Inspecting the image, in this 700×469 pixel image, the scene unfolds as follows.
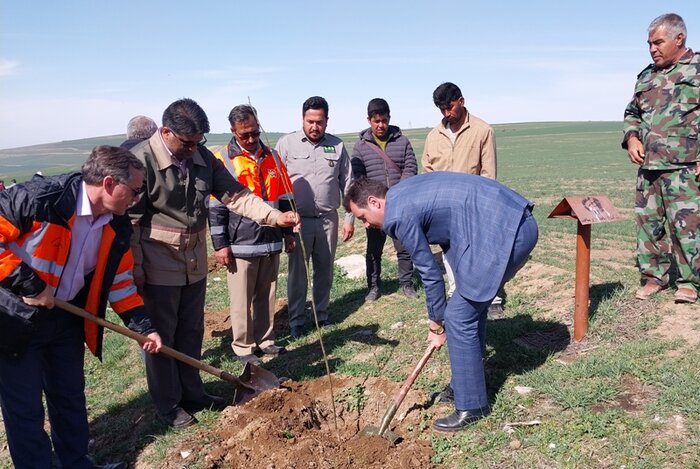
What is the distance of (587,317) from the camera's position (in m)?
4.63

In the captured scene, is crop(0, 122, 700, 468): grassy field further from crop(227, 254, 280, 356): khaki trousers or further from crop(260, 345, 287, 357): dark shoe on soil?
crop(227, 254, 280, 356): khaki trousers

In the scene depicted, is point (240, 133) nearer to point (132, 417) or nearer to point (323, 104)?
point (323, 104)

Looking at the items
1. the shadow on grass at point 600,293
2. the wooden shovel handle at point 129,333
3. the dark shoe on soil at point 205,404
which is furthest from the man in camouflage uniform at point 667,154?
the dark shoe on soil at point 205,404

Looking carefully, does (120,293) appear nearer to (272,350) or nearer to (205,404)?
(205,404)

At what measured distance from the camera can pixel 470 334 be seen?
363 centimetres

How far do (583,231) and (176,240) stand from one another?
3208mm

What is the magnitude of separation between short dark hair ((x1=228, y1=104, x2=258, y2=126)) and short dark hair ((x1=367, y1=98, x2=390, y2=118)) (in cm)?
183

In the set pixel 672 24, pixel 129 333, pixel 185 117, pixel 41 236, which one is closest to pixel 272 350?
pixel 129 333

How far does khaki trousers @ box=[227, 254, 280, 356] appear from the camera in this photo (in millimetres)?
5039

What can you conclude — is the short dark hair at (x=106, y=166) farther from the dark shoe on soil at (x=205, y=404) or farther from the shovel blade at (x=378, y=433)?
the shovel blade at (x=378, y=433)

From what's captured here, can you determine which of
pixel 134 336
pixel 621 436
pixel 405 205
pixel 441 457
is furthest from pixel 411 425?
pixel 134 336

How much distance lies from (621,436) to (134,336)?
3.11m

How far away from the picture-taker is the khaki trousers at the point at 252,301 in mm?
5039

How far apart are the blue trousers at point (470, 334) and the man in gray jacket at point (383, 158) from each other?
106 inches
